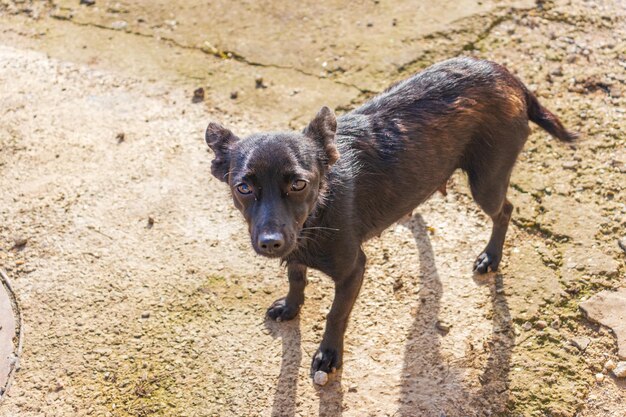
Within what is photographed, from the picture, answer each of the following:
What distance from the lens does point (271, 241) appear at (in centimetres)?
362

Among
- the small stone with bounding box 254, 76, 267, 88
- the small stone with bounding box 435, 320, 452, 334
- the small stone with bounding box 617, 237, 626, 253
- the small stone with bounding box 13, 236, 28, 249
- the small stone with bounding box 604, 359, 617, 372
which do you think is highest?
the small stone with bounding box 254, 76, 267, 88

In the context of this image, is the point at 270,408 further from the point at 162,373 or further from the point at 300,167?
the point at 300,167

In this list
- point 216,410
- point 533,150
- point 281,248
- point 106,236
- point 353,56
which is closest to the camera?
point 281,248

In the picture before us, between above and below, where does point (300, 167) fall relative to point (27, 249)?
above

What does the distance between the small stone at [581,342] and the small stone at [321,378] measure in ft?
5.17

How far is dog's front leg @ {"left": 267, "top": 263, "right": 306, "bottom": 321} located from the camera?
15.3 feet

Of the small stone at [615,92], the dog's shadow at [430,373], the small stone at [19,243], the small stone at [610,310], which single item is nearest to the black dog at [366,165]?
the dog's shadow at [430,373]

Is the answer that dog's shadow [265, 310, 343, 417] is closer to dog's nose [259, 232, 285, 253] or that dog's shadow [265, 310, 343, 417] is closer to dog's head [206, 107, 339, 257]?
dog's head [206, 107, 339, 257]

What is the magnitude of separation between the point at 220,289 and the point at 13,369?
1402 mm

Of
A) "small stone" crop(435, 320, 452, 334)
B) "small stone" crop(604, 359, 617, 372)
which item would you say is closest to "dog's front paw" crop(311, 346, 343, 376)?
"small stone" crop(435, 320, 452, 334)

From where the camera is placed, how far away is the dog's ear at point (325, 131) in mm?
4020

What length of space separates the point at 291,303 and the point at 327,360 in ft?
1.68

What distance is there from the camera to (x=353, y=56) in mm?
6812

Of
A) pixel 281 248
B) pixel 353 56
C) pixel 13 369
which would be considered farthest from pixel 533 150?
pixel 13 369
